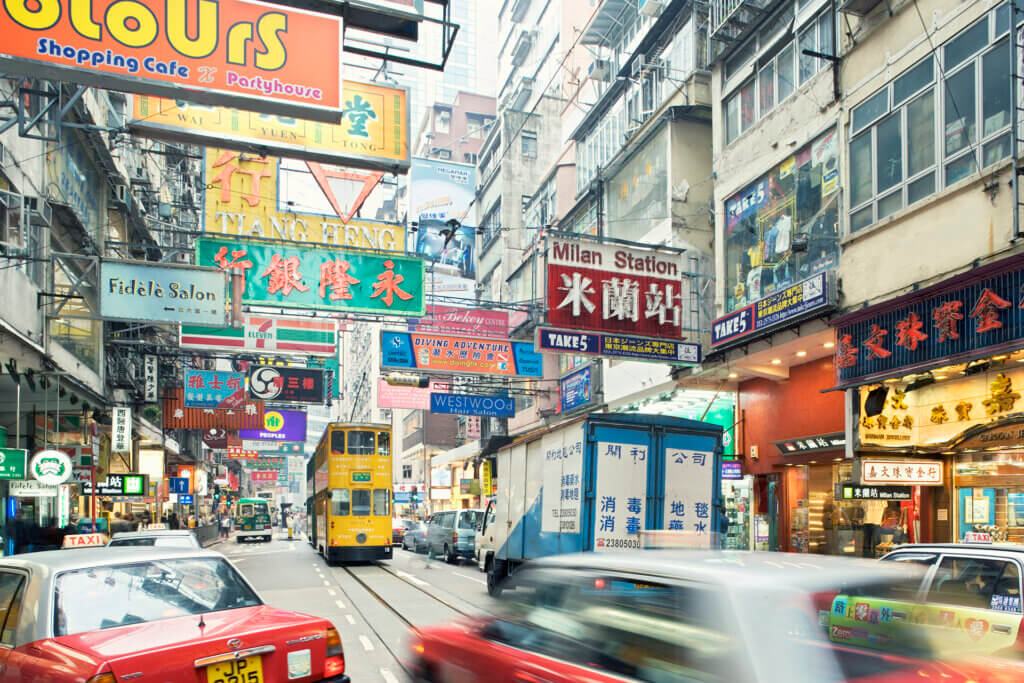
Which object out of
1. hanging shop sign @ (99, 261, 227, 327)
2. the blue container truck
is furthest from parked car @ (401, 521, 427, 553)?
the blue container truck

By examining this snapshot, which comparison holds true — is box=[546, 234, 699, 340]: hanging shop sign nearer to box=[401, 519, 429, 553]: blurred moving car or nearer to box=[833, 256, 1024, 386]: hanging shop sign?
box=[833, 256, 1024, 386]: hanging shop sign

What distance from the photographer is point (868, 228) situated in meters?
14.4

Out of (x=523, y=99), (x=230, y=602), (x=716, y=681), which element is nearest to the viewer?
(x=716, y=681)

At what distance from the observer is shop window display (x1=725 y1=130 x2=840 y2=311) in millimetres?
15641

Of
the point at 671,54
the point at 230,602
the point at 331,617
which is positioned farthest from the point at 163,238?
the point at 230,602

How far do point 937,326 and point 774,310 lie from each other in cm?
418

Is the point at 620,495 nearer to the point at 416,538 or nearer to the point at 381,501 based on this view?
the point at 381,501

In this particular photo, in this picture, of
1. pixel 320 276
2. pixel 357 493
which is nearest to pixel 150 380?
pixel 357 493

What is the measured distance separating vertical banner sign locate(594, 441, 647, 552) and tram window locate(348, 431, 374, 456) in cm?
1423

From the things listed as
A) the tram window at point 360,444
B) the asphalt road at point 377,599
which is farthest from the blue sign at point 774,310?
the tram window at point 360,444

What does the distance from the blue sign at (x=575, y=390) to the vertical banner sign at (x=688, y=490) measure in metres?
14.0

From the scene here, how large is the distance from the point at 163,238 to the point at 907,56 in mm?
25124

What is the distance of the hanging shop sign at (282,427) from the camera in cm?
3706

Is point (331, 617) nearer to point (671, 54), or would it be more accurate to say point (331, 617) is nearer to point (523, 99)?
point (671, 54)
